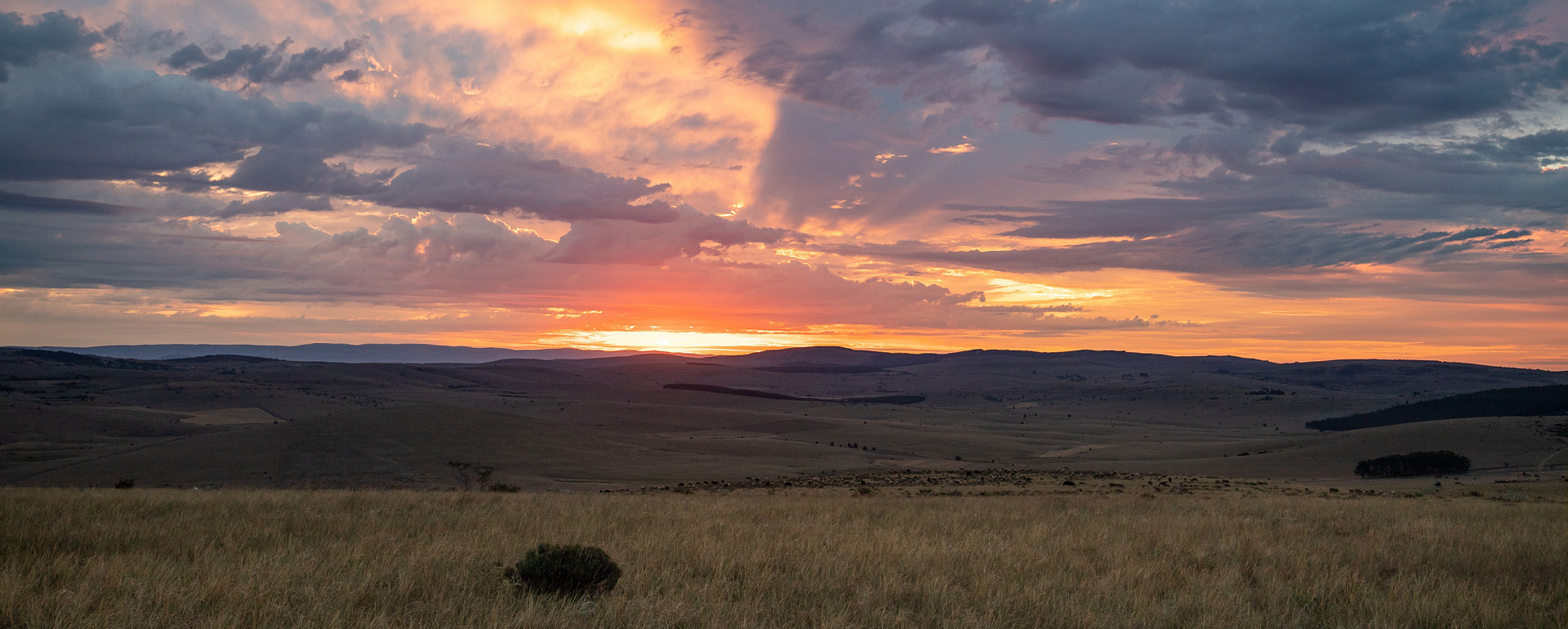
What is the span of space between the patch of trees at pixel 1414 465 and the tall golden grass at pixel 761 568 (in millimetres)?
39900

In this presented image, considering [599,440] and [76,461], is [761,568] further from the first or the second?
[599,440]

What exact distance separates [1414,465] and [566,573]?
55.6 m

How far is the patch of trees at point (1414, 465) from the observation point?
148ft

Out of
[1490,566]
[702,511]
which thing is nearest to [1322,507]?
[1490,566]

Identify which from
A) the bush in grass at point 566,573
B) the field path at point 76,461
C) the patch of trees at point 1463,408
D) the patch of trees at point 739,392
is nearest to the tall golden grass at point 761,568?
the bush in grass at point 566,573

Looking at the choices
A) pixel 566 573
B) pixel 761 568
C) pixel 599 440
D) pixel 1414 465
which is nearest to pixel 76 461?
pixel 599 440

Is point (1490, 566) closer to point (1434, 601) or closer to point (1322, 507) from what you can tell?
point (1434, 601)

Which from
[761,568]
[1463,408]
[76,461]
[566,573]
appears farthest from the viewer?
[1463,408]

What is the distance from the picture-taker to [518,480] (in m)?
45.0

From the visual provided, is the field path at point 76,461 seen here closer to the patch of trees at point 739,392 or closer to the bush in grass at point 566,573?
the bush in grass at point 566,573

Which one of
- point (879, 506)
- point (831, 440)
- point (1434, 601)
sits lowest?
point (831, 440)

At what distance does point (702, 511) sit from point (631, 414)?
10035cm

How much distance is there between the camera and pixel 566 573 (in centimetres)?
704

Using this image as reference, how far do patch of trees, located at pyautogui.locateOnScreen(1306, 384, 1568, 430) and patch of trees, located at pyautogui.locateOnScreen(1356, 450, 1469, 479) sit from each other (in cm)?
5975
